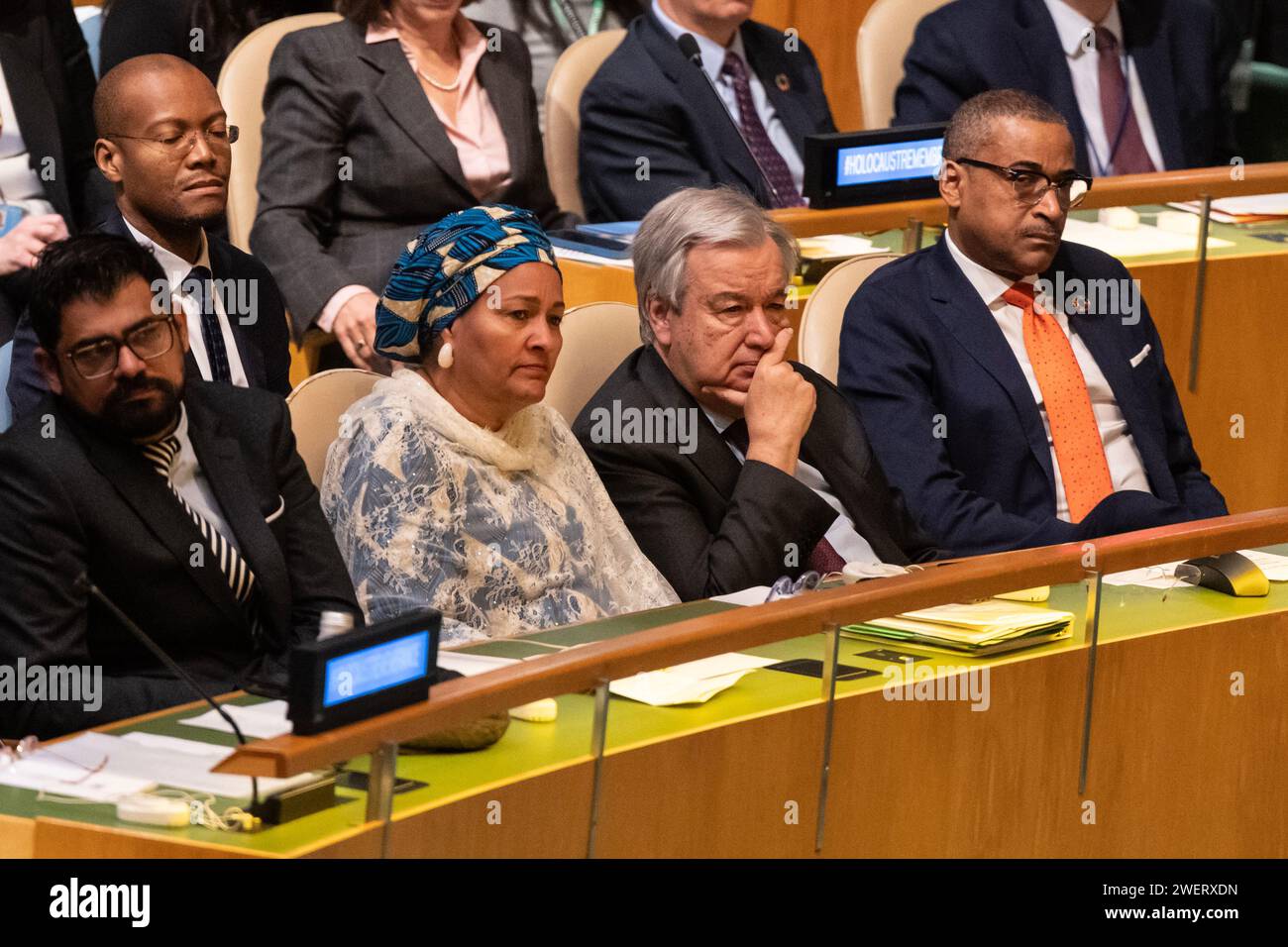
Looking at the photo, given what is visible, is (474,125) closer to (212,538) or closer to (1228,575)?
(212,538)

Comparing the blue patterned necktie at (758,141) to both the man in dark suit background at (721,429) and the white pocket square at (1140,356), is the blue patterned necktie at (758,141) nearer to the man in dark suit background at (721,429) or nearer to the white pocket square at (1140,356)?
the white pocket square at (1140,356)

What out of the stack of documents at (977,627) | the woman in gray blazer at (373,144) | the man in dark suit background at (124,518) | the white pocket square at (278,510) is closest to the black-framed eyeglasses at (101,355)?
the man in dark suit background at (124,518)

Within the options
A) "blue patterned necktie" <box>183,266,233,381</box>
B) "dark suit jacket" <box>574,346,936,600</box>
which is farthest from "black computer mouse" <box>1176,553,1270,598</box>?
"blue patterned necktie" <box>183,266,233,381</box>

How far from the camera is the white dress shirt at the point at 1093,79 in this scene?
4.12m

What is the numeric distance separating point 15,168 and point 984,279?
5.06 ft

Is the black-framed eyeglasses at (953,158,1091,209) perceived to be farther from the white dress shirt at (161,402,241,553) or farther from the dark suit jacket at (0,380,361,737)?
the white dress shirt at (161,402,241,553)

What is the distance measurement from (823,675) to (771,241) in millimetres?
840

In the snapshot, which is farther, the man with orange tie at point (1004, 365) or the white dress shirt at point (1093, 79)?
the white dress shirt at point (1093, 79)

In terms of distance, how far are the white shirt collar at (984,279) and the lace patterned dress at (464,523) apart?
88 cm

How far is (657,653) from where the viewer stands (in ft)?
6.20

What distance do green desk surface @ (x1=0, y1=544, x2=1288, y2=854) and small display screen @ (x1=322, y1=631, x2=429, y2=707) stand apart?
8 cm

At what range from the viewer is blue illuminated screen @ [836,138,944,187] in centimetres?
342
